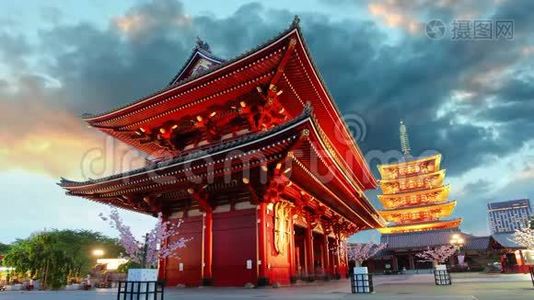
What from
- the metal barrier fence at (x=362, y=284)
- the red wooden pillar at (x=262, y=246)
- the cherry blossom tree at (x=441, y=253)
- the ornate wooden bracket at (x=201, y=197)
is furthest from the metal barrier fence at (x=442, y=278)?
the cherry blossom tree at (x=441, y=253)

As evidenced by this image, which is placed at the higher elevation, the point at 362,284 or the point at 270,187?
the point at 270,187

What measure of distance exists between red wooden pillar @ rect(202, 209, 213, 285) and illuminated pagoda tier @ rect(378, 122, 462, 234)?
184 feet

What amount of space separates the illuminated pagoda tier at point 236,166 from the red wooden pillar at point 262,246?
50mm

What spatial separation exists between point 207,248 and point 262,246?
3.36m

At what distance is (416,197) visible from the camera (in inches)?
2724

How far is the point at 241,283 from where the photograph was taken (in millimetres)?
Result: 18000

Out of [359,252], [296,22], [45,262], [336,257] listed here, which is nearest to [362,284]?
[359,252]

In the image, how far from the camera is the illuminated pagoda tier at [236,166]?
1691 cm

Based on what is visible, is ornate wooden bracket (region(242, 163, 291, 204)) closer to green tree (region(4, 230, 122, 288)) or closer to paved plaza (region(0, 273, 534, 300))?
paved plaza (region(0, 273, 534, 300))

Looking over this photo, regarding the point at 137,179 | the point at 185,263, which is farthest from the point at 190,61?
the point at 185,263

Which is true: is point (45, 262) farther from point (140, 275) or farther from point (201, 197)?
point (140, 275)

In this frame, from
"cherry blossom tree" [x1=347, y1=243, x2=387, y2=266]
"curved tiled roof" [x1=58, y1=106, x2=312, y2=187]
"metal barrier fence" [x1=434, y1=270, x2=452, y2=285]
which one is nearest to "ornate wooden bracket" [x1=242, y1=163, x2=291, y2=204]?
"curved tiled roof" [x1=58, y1=106, x2=312, y2=187]

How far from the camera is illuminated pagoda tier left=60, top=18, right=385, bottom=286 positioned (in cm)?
1691

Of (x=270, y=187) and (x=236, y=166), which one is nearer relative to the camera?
(x=236, y=166)
